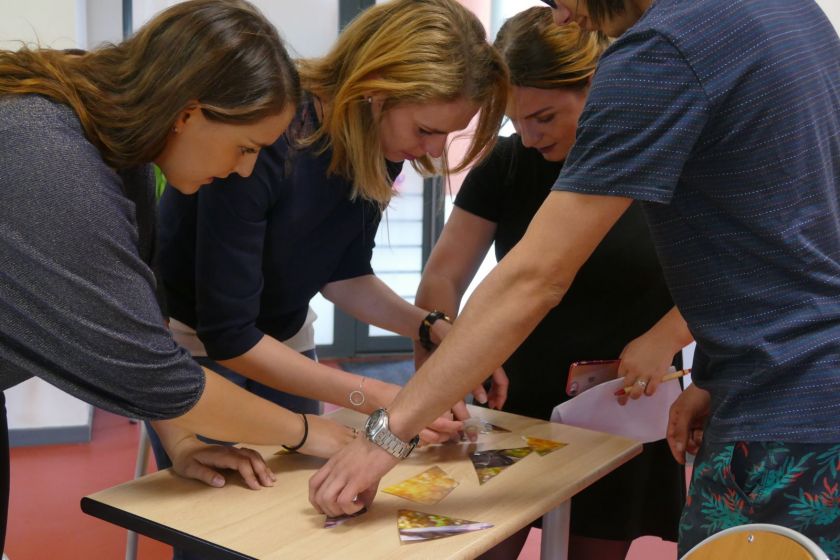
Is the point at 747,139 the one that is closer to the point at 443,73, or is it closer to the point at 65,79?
the point at 443,73

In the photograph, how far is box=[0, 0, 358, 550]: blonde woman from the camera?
1054 millimetres

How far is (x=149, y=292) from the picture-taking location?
117 centimetres

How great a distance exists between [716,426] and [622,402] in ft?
2.00

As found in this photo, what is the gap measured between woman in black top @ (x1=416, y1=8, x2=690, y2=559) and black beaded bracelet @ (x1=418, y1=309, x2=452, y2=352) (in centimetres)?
7

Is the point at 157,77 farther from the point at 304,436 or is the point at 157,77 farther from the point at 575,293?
the point at 575,293

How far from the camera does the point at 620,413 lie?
1.83 meters

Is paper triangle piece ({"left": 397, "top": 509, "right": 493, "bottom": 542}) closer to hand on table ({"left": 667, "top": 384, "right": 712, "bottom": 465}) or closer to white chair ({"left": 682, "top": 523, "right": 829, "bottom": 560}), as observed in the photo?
white chair ({"left": 682, "top": 523, "right": 829, "bottom": 560})

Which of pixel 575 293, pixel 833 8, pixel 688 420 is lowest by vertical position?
pixel 688 420

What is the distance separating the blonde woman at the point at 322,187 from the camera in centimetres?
150

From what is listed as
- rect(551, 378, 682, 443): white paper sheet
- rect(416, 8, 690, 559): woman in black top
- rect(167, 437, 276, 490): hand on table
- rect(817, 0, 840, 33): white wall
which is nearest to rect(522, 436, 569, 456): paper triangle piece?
rect(551, 378, 682, 443): white paper sheet

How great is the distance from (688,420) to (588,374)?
0.25m

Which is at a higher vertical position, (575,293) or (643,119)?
(643,119)

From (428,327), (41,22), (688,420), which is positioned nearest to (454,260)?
(428,327)

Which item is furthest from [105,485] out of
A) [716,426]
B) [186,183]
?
[716,426]
